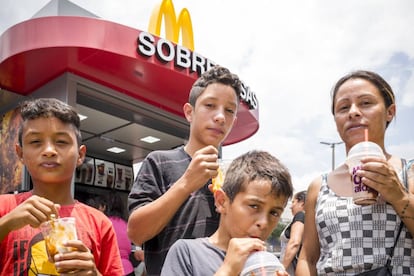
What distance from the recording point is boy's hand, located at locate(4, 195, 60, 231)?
1853 millimetres

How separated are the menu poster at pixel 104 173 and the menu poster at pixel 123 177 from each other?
0.53 feet

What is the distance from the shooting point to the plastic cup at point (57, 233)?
179cm

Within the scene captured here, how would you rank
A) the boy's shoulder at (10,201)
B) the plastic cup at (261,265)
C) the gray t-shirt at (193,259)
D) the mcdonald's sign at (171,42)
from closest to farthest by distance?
1. the plastic cup at (261,265)
2. the gray t-shirt at (193,259)
3. the boy's shoulder at (10,201)
4. the mcdonald's sign at (171,42)

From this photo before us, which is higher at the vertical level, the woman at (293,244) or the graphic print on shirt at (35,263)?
the woman at (293,244)

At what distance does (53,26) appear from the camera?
609cm

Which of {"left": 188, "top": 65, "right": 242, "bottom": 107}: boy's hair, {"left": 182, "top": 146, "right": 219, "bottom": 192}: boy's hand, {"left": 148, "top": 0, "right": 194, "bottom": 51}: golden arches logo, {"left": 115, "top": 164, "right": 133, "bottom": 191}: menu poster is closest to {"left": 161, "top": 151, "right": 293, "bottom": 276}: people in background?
{"left": 182, "top": 146, "right": 219, "bottom": 192}: boy's hand

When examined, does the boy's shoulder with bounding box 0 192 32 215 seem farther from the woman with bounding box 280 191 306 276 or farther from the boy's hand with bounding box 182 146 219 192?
the woman with bounding box 280 191 306 276

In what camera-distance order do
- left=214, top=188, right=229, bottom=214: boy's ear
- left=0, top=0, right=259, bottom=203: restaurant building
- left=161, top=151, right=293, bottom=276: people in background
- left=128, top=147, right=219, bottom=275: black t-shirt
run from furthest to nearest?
left=0, top=0, right=259, bottom=203: restaurant building, left=128, top=147, right=219, bottom=275: black t-shirt, left=214, top=188, right=229, bottom=214: boy's ear, left=161, top=151, right=293, bottom=276: people in background

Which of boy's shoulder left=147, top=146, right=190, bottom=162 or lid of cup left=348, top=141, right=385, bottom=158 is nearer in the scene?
lid of cup left=348, top=141, right=385, bottom=158

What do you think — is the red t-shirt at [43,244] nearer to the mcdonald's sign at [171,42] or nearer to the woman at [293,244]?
the woman at [293,244]

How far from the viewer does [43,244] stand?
7.02 ft

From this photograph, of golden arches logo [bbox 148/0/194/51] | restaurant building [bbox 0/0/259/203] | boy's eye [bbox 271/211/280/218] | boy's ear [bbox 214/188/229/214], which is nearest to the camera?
boy's eye [bbox 271/211/280/218]

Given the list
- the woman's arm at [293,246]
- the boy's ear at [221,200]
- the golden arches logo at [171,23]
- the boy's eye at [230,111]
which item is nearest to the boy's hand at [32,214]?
the boy's ear at [221,200]

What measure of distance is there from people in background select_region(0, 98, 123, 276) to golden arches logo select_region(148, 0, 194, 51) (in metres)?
5.59
